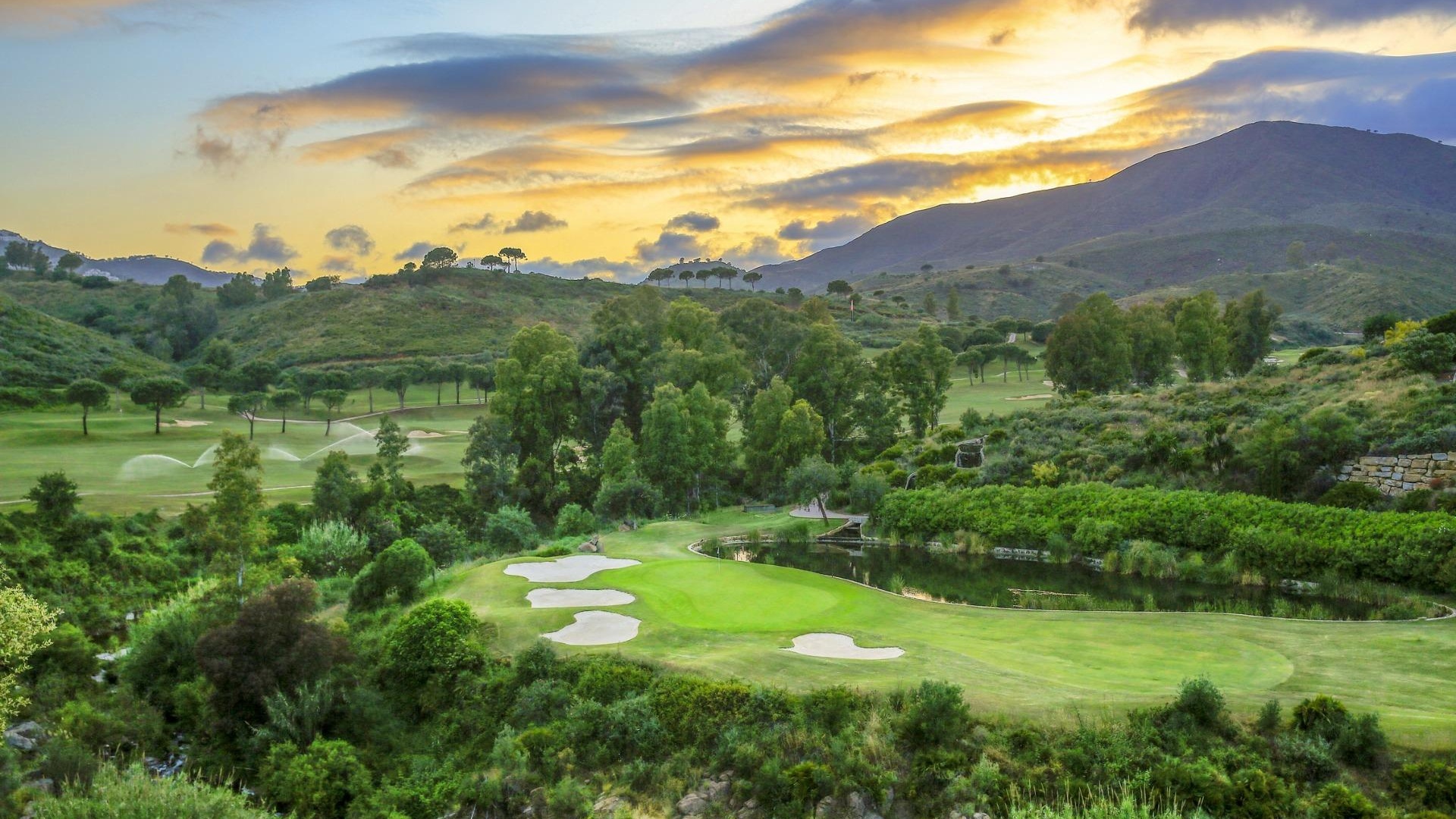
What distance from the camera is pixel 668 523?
34.3 meters

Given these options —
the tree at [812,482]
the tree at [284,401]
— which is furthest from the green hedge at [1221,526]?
the tree at [284,401]

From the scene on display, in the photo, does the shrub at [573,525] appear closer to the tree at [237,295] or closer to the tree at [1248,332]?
the tree at [1248,332]

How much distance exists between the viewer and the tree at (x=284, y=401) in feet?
201

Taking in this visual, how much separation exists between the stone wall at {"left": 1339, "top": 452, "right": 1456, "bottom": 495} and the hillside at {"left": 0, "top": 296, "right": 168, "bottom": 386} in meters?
83.6

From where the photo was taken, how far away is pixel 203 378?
6900cm

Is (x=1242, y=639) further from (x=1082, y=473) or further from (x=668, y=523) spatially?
(x=668, y=523)

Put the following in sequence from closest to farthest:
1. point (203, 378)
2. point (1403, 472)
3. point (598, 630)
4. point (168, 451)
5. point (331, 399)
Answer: point (598, 630) < point (1403, 472) < point (168, 451) < point (331, 399) < point (203, 378)

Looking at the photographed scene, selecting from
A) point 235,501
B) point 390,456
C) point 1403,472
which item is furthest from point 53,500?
point 1403,472

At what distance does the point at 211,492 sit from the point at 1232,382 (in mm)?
48957

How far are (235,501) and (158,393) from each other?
40.0m

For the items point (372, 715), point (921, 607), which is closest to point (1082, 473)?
→ point (921, 607)

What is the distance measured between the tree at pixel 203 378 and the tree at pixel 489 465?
37.2 metres

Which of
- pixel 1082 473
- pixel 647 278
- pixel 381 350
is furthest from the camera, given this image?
pixel 647 278

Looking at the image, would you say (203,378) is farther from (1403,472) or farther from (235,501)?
(1403,472)
